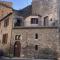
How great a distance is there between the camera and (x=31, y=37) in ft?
92.3

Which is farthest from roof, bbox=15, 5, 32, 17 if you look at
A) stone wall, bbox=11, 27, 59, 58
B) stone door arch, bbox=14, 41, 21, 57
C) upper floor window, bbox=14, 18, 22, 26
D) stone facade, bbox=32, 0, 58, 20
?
stone door arch, bbox=14, 41, 21, 57

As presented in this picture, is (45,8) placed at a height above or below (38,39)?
above

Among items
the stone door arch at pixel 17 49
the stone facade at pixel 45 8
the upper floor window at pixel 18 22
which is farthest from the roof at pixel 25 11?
the stone door arch at pixel 17 49

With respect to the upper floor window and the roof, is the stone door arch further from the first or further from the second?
the roof

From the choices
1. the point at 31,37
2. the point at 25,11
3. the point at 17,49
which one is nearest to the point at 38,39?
the point at 31,37

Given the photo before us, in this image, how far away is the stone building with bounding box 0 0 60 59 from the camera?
2725cm

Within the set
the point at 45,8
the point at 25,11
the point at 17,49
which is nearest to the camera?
the point at 17,49

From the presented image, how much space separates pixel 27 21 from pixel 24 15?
1.98 metres

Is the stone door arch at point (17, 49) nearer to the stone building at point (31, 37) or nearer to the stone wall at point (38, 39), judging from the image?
the stone building at point (31, 37)

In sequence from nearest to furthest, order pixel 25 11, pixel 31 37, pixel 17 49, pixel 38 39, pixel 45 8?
pixel 38 39 < pixel 31 37 < pixel 17 49 < pixel 45 8 < pixel 25 11

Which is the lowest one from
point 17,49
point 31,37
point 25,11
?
point 17,49

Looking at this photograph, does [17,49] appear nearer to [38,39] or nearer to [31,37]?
[31,37]

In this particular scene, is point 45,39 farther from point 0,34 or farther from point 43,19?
point 0,34

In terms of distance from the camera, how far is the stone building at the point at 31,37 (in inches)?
1073
